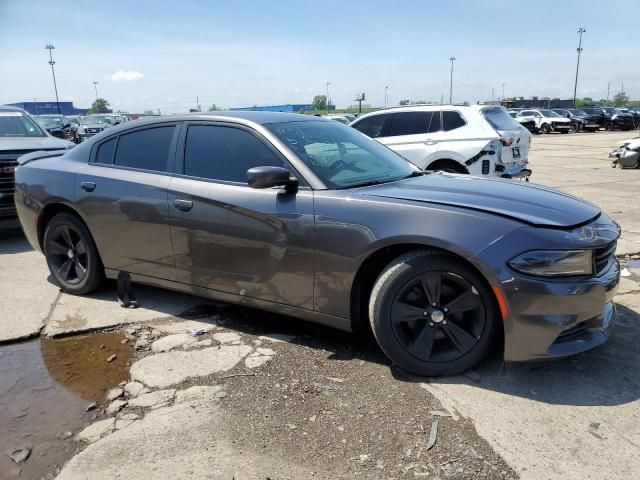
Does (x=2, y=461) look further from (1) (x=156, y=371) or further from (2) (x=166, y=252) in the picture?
(2) (x=166, y=252)

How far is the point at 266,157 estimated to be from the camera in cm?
365

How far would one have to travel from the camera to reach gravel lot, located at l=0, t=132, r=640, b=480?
2432 millimetres

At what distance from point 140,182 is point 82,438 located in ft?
6.62

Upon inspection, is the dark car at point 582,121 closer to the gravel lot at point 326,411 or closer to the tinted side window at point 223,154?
the gravel lot at point 326,411

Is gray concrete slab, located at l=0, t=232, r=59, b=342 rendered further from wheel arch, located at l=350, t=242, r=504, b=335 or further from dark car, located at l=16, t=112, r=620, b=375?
wheel arch, located at l=350, t=242, r=504, b=335

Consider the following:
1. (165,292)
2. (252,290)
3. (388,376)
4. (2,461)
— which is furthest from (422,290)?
(165,292)

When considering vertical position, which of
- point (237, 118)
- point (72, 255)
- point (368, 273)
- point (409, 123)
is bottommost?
point (72, 255)

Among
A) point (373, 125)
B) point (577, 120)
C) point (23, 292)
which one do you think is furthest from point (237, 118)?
point (577, 120)

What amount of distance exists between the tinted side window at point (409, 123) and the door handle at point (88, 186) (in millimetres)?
6099

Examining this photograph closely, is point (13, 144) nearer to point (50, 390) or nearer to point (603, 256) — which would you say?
point (50, 390)

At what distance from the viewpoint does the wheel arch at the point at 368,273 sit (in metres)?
3.10

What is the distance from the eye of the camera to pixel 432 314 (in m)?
3.09

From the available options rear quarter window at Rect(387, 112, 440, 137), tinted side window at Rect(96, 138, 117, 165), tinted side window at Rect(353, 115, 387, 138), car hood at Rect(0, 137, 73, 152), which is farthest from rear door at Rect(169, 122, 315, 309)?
tinted side window at Rect(353, 115, 387, 138)

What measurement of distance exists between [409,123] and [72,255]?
6.35 metres
